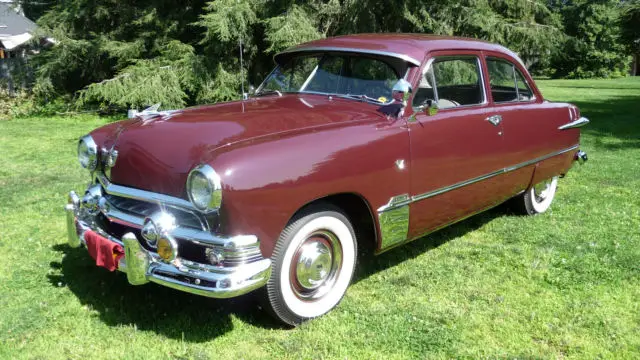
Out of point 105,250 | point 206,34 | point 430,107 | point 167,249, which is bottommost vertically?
point 105,250

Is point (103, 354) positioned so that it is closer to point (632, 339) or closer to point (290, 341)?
point (290, 341)

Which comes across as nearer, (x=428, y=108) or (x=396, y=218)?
(x=396, y=218)

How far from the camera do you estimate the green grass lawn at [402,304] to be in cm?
296

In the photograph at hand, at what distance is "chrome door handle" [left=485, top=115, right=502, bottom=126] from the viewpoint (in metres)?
4.16

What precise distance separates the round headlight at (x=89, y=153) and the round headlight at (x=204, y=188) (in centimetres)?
100

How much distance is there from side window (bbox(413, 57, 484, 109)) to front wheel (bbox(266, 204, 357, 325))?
109 centimetres

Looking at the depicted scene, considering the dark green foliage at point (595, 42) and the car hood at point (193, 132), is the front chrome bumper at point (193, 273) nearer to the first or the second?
the car hood at point (193, 132)

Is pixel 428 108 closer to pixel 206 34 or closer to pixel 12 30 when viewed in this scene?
pixel 206 34

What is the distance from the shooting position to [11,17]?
2373 cm

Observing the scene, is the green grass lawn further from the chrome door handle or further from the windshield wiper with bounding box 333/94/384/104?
the windshield wiper with bounding box 333/94/384/104

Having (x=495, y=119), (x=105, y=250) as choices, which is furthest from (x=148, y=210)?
(x=495, y=119)

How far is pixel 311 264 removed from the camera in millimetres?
3107

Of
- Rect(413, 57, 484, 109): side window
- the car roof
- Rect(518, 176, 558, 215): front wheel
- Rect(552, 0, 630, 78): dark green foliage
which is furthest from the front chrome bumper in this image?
Rect(552, 0, 630, 78): dark green foliage

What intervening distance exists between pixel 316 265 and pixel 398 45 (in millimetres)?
1707
